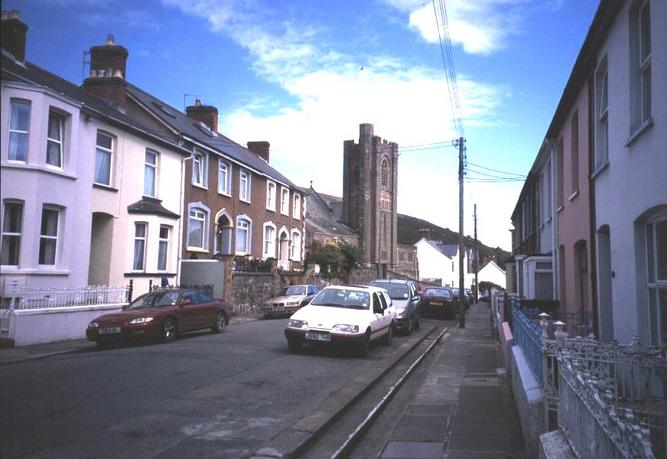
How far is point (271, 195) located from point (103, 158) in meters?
16.0

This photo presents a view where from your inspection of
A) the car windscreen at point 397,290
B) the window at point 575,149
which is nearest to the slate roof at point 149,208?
the car windscreen at point 397,290

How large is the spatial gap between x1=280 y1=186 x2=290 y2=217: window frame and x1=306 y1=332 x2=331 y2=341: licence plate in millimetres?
24264

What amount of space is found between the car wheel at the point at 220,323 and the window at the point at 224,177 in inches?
441

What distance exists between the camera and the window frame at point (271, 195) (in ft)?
110

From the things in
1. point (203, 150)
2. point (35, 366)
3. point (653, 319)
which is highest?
point (203, 150)

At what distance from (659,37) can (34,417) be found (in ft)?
28.0

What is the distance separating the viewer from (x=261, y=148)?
1565 inches

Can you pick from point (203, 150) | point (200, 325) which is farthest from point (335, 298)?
point (203, 150)

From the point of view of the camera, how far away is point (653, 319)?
6.80 m

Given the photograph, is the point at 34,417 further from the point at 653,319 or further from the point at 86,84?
the point at 86,84

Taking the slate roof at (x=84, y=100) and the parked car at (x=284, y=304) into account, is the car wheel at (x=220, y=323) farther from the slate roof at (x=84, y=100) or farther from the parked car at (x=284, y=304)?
the slate roof at (x=84, y=100)

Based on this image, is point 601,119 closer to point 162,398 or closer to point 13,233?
point 162,398

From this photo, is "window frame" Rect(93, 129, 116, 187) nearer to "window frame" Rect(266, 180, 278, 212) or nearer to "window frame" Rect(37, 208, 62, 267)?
"window frame" Rect(37, 208, 62, 267)

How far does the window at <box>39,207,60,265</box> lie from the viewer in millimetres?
15727
